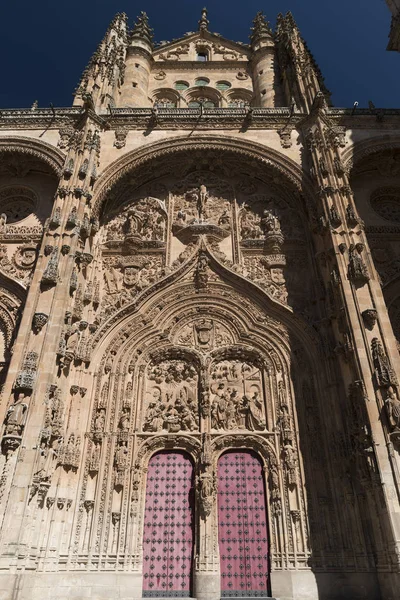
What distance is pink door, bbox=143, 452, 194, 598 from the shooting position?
923 cm

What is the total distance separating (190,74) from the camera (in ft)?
70.0

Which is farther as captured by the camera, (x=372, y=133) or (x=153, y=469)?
(x=372, y=133)

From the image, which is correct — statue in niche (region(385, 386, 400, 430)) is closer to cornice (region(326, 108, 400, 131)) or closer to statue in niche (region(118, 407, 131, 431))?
statue in niche (region(118, 407, 131, 431))

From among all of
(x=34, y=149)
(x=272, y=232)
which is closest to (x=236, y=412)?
(x=272, y=232)

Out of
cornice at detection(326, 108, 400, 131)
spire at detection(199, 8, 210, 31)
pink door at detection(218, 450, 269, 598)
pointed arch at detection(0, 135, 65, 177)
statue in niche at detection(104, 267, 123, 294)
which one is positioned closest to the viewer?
pink door at detection(218, 450, 269, 598)

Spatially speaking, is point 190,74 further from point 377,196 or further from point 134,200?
point 377,196

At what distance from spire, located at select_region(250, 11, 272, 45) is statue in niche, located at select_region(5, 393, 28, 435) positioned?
2026 centimetres

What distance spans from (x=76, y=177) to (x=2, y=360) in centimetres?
556

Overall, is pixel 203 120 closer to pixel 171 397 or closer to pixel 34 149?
pixel 34 149

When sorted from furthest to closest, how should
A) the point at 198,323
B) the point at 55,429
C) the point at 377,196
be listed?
1. the point at 377,196
2. the point at 198,323
3. the point at 55,429

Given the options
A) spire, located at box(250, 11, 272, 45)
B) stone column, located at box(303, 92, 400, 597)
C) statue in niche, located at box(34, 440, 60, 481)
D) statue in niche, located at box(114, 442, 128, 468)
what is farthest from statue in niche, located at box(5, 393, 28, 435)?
spire, located at box(250, 11, 272, 45)

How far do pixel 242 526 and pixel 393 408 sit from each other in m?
4.12

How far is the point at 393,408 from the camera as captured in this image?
873 cm

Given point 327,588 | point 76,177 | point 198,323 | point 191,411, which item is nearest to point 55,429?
point 191,411
